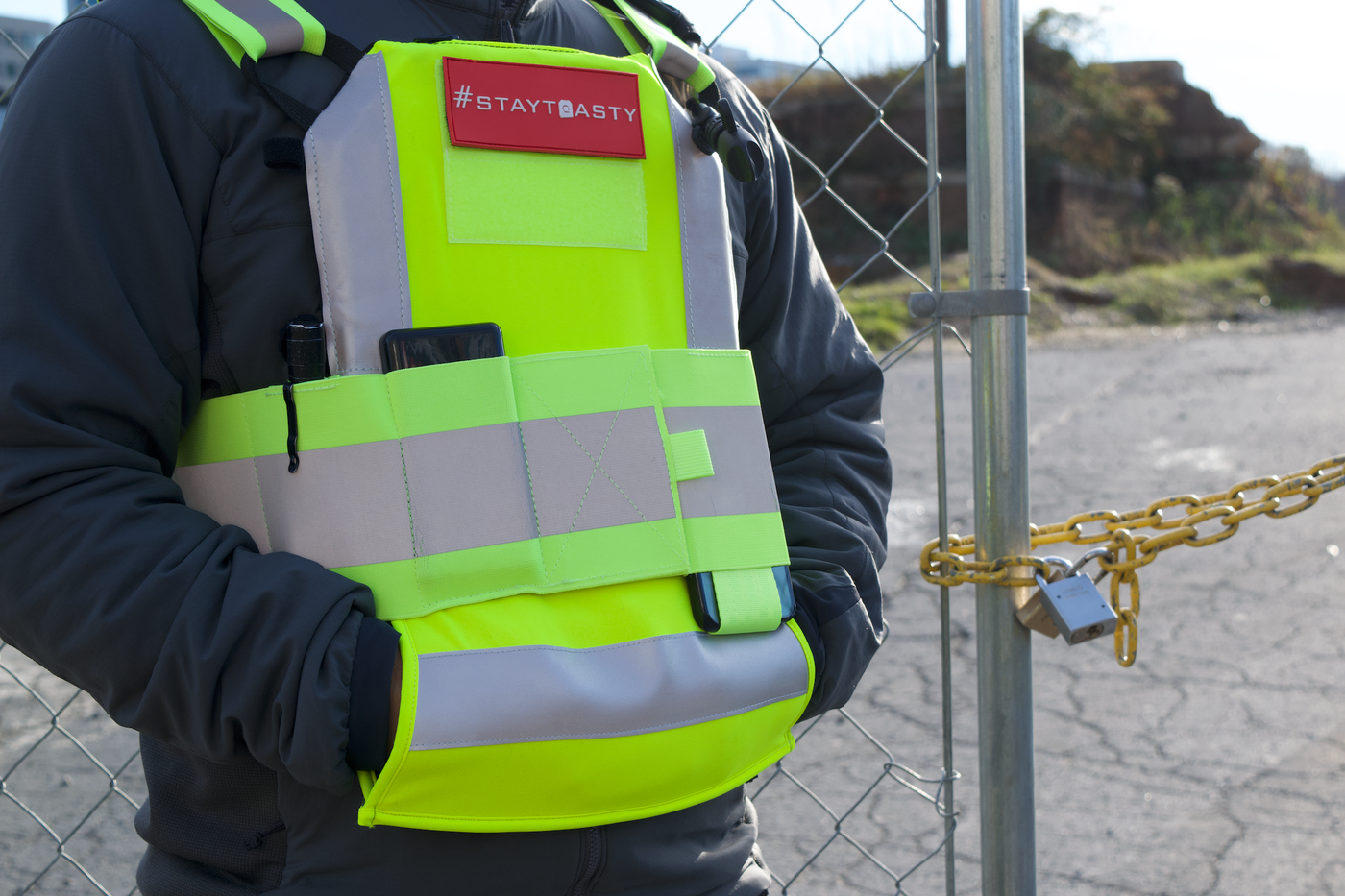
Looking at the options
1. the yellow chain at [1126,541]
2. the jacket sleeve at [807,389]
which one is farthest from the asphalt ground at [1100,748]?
the jacket sleeve at [807,389]

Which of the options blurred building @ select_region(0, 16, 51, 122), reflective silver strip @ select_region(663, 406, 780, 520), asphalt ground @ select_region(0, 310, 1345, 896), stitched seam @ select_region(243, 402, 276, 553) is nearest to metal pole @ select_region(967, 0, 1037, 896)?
asphalt ground @ select_region(0, 310, 1345, 896)

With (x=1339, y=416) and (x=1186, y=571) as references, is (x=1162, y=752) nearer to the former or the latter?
(x=1186, y=571)

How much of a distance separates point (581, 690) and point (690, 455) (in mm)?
278

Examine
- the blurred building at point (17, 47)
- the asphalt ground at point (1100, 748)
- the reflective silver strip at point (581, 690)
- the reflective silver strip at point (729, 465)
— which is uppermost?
the blurred building at point (17, 47)

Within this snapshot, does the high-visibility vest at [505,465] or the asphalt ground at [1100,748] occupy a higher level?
the high-visibility vest at [505,465]

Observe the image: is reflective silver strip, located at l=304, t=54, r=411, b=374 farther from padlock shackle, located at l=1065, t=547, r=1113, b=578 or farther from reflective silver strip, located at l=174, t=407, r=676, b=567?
padlock shackle, located at l=1065, t=547, r=1113, b=578

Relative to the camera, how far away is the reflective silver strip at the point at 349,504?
3.57 ft

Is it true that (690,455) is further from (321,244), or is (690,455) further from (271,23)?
(271,23)

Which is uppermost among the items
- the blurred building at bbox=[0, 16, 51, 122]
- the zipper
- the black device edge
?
the blurred building at bbox=[0, 16, 51, 122]

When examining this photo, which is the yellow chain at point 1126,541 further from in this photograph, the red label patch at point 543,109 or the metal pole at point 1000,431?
the red label patch at point 543,109

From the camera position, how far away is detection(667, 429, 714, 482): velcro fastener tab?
46.6 inches

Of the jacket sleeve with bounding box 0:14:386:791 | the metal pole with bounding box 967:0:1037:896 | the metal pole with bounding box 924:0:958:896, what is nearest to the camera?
the jacket sleeve with bounding box 0:14:386:791

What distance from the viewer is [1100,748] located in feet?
10.7

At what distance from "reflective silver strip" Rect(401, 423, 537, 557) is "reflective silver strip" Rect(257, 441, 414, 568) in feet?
0.05
